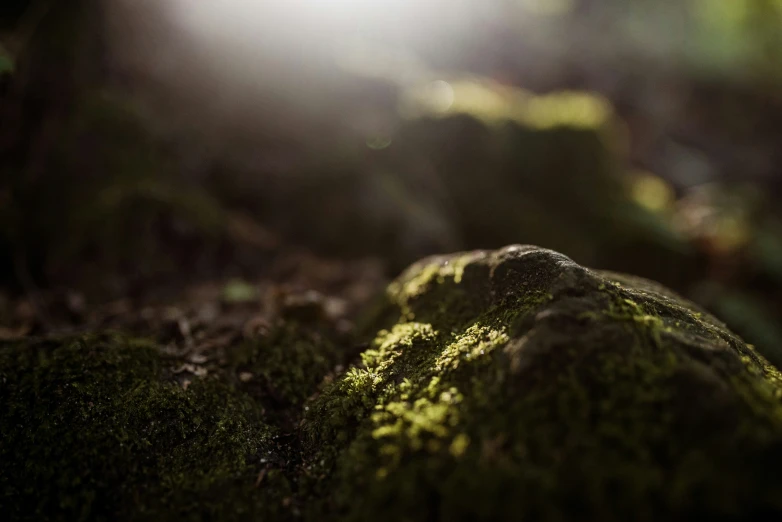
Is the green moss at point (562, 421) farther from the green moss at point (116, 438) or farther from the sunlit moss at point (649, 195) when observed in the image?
the sunlit moss at point (649, 195)

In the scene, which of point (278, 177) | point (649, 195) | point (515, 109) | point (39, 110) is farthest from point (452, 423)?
point (649, 195)

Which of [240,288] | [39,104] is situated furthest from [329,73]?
[240,288]

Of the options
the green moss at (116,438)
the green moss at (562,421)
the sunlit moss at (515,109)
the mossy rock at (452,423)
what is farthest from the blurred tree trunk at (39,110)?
the sunlit moss at (515,109)

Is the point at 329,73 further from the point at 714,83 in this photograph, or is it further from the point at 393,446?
the point at 714,83

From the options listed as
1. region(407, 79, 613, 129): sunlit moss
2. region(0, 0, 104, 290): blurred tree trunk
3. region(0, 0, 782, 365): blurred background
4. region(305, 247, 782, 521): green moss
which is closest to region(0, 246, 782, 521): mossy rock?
region(305, 247, 782, 521): green moss

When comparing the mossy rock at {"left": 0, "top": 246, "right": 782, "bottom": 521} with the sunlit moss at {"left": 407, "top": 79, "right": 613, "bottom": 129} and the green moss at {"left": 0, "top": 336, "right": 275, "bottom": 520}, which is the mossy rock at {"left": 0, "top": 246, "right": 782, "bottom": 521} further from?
the sunlit moss at {"left": 407, "top": 79, "right": 613, "bottom": 129}

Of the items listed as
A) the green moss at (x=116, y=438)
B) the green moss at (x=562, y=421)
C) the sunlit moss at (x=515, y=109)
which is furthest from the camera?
the sunlit moss at (x=515, y=109)
